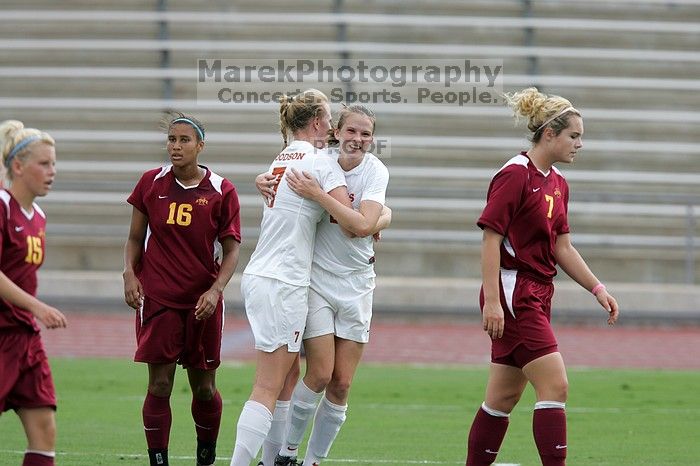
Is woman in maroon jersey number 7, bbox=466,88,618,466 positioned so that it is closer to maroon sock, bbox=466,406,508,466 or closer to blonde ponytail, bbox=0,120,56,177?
maroon sock, bbox=466,406,508,466

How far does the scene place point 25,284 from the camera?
4762 mm

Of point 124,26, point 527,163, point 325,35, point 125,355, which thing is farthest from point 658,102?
point 527,163

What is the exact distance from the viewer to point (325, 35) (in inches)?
765

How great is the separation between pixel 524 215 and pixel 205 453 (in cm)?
224

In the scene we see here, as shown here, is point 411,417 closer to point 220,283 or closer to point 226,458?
point 226,458

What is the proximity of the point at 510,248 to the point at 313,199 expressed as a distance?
991 mm

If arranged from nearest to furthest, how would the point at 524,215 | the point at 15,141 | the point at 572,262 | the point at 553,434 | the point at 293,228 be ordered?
the point at 15,141
the point at 553,434
the point at 524,215
the point at 293,228
the point at 572,262

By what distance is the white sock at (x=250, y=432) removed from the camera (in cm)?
539

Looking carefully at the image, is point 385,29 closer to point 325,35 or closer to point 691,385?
point 325,35

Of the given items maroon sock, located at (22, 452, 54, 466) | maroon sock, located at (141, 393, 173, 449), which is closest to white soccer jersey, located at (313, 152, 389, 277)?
maroon sock, located at (141, 393, 173, 449)

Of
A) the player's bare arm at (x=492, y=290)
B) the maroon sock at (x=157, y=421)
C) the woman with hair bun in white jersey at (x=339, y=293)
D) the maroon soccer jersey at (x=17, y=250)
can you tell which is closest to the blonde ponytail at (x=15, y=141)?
the maroon soccer jersey at (x=17, y=250)

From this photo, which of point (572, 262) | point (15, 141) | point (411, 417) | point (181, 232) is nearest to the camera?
point (15, 141)

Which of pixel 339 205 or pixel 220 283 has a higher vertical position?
pixel 339 205

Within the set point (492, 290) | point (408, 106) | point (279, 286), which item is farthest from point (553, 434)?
point (408, 106)
